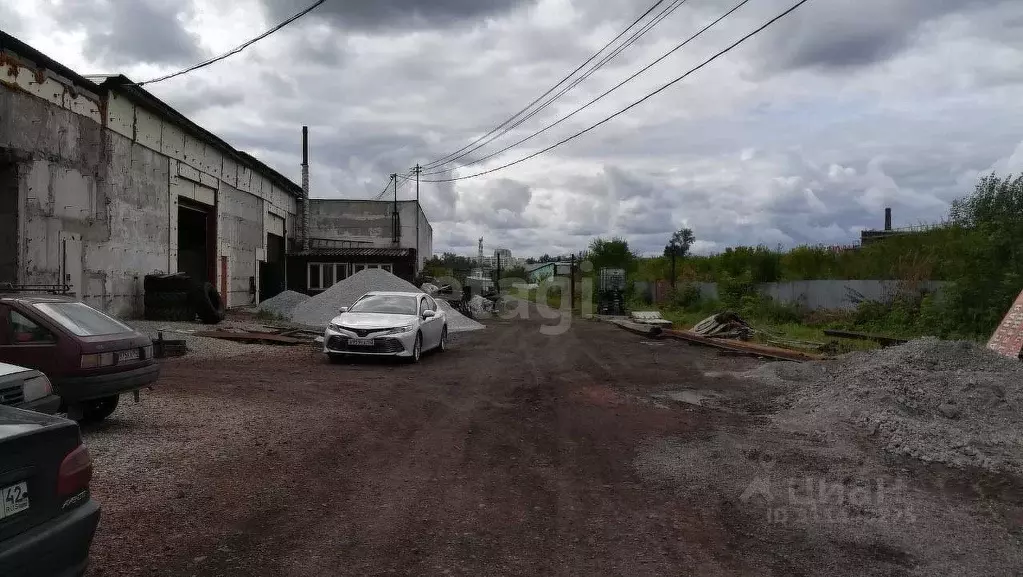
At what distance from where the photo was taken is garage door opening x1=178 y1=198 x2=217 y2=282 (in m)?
27.8

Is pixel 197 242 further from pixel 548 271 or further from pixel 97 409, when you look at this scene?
pixel 548 271

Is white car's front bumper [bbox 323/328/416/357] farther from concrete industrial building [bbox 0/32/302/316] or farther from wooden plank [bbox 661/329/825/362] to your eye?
wooden plank [bbox 661/329/825/362]

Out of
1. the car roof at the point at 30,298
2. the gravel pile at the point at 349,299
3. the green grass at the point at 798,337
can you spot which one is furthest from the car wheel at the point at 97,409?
the gravel pile at the point at 349,299

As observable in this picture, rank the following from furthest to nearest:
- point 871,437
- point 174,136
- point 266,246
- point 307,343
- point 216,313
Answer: point 266,246 < point 174,136 < point 216,313 < point 307,343 < point 871,437

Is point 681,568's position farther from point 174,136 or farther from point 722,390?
point 174,136

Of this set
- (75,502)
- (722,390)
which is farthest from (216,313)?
(75,502)

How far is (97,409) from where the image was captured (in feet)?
25.0

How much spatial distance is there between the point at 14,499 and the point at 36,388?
248 cm

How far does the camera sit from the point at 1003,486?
5824 millimetres

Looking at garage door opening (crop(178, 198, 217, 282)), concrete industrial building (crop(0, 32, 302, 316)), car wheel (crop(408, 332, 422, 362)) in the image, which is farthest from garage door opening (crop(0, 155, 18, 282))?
garage door opening (crop(178, 198, 217, 282))

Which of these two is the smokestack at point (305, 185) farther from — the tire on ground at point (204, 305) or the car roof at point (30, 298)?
the car roof at point (30, 298)

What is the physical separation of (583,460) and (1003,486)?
3.52 m

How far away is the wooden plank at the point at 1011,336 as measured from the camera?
11727 millimetres

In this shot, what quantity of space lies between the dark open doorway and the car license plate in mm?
33234
